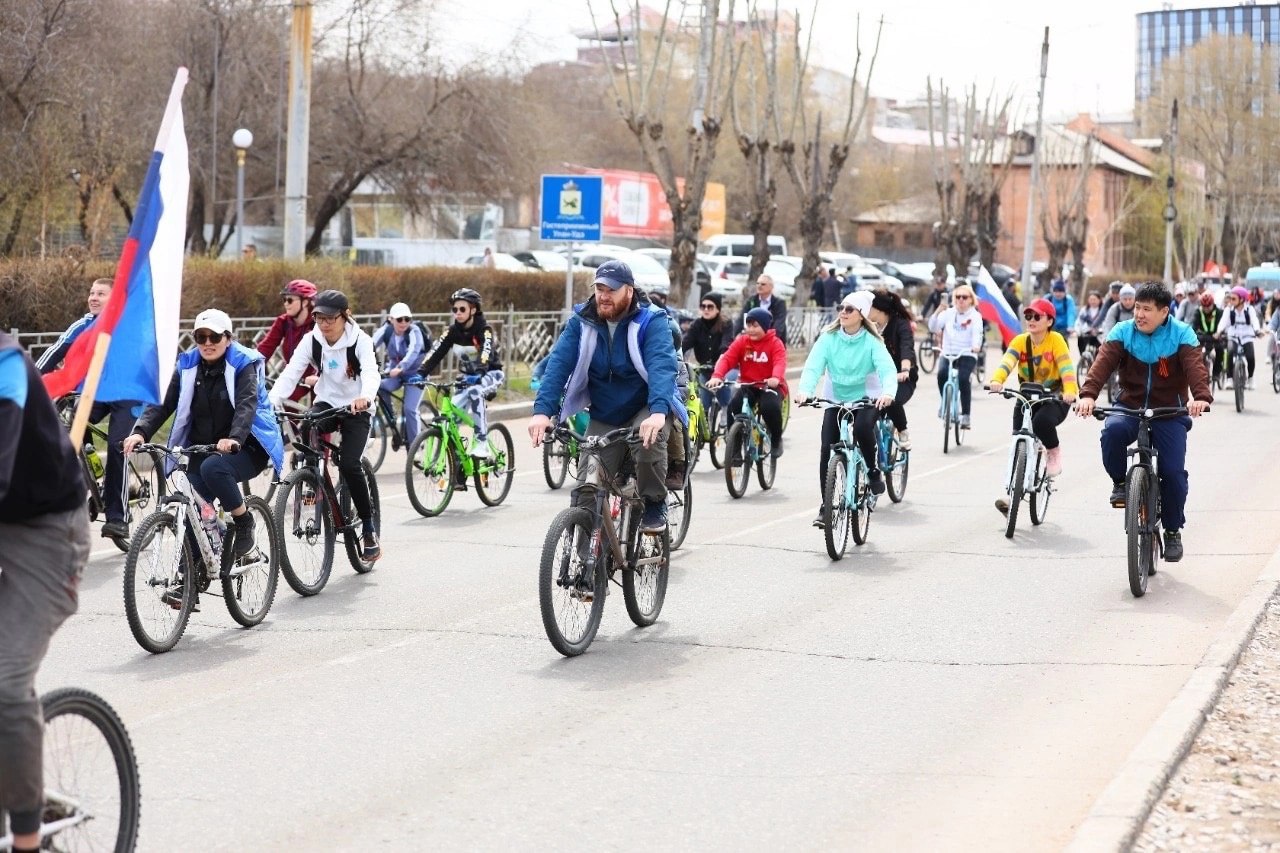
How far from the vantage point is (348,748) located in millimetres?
6840

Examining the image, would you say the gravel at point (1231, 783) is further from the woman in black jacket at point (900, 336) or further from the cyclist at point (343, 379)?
the woman in black jacket at point (900, 336)

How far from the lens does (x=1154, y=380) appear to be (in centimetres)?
1091

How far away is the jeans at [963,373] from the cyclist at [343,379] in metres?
10.2

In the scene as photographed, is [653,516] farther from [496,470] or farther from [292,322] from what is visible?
[496,470]

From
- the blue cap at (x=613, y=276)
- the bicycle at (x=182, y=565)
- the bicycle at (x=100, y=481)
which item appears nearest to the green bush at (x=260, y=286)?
the bicycle at (x=100, y=481)

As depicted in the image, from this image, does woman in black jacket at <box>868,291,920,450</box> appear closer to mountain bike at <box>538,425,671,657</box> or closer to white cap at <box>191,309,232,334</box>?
mountain bike at <box>538,425,671,657</box>

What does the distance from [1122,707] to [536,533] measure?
6.21m

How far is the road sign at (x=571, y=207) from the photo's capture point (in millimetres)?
24125

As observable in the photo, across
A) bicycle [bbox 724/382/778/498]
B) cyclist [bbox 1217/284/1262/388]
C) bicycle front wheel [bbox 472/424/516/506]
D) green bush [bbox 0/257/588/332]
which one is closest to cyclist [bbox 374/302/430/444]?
bicycle front wheel [bbox 472/424/516/506]

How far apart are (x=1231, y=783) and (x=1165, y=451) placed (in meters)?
4.80

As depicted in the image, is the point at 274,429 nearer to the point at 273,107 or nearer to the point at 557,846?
the point at 557,846

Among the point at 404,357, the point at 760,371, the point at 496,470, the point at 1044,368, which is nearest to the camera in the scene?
the point at 1044,368

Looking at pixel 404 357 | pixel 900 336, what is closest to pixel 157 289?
pixel 404 357

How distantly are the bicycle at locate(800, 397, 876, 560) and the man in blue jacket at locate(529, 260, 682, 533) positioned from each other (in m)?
2.81
